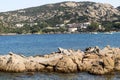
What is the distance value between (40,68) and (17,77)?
11.8 feet

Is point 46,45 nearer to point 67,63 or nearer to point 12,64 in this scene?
point 12,64

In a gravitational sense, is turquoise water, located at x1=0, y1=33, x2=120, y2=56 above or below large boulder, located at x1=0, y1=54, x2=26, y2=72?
below

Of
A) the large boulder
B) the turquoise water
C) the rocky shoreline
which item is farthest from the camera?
the turquoise water

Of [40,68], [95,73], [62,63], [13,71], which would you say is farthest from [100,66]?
[13,71]

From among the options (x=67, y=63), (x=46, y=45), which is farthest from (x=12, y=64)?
(x=46, y=45)

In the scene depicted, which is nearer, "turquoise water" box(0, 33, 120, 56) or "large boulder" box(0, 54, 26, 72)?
"large boulder" box(0, 54, 26, 72)

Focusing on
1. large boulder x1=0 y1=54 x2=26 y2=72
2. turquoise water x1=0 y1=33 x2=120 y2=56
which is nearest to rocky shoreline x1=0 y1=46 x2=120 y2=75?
large boulder x1=0 y1=54 x2=26 y2=72

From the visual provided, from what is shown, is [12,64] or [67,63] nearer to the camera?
[67,63]

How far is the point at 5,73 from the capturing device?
3947 centimetres

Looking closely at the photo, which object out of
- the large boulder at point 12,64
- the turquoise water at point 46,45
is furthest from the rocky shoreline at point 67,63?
the turquoise water at point 46,45

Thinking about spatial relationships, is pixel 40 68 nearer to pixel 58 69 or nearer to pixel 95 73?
pixel 58 69

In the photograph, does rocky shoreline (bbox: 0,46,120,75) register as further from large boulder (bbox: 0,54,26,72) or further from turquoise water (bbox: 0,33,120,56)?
turquoise water (bbox: 0,33,120,56)

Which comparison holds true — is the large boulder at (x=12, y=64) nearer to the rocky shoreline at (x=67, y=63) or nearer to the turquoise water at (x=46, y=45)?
the rocky shoreline at (x=67, y=63)

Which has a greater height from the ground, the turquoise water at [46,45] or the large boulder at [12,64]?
the large boulder at [12,64]
